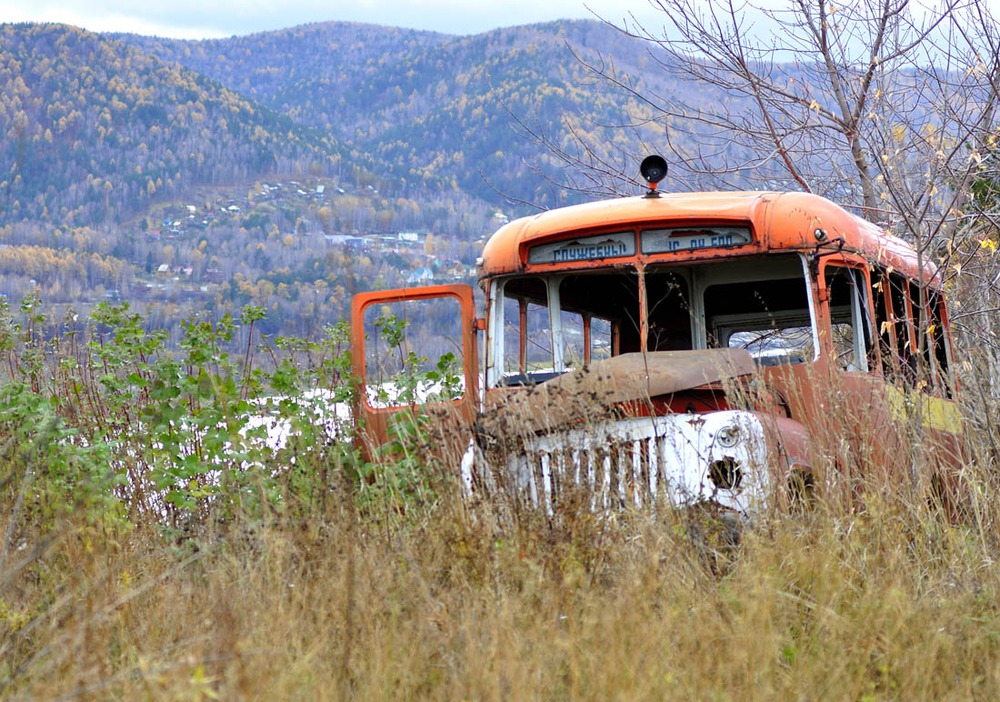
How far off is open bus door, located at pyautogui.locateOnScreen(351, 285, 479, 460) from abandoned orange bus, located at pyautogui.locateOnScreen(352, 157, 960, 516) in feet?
0.05

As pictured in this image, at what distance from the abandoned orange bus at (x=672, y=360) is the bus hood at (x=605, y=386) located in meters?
0.01

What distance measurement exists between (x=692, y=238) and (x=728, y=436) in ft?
4.93

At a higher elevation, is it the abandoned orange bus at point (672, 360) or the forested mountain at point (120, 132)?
the forested mountain at point (120, 132)

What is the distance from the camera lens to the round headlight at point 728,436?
507 centimetres

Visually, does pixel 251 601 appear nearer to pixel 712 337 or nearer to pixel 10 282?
pixel 712 337

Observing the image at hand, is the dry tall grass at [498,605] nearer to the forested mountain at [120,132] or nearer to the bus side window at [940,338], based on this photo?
the bus side window at [940,338]

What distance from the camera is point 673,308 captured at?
7.20 m

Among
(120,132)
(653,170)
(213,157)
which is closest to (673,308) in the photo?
(653,170)

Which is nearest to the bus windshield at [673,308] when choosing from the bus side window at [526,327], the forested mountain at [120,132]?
the bus side window at [526,327]

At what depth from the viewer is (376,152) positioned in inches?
5379

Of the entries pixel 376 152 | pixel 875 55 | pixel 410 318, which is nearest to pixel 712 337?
pixel 410 318

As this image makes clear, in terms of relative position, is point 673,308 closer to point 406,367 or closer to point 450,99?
point 406,367

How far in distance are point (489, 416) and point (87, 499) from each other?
181 centimetres

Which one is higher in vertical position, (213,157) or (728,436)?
(213,157)
